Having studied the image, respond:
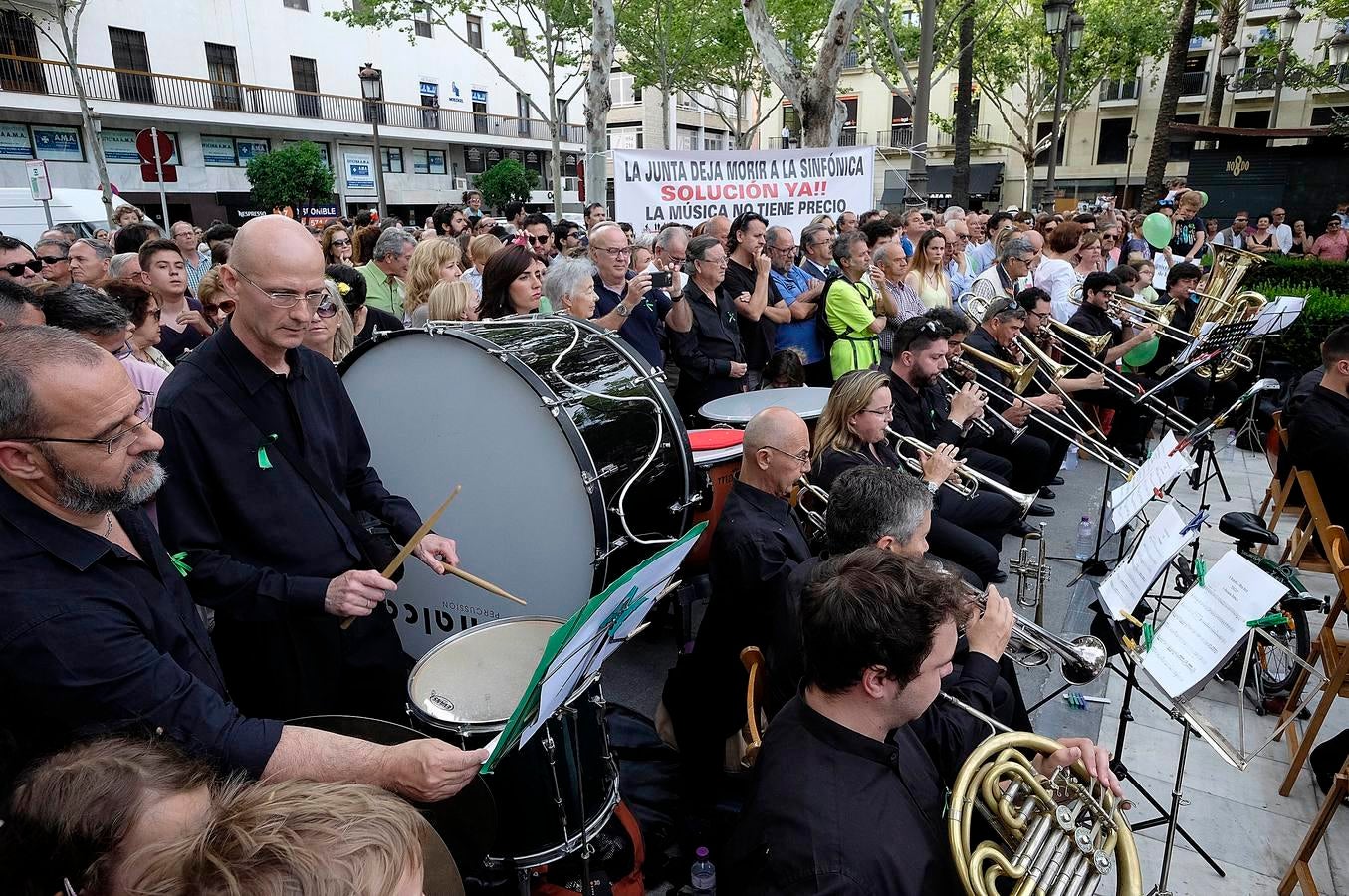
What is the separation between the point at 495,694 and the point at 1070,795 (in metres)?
1.62

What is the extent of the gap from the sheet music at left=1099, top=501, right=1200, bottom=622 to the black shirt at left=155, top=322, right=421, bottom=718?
2766 mm

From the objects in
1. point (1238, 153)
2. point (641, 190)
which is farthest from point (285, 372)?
point (1238, 153)

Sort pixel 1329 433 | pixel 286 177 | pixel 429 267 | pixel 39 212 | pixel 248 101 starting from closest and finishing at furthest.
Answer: pixel 1329 433 < pixel 429 267 < pixel 39 212 < pixel 286 177 < pixel 248 101

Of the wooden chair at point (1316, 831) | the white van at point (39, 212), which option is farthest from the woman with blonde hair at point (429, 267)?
the white van at point (39, 212)

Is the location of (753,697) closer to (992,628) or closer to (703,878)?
(703,878)

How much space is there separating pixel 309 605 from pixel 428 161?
126 feet

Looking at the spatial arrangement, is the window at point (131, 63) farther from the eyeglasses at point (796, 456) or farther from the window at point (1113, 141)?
the window at point (1113, 141)

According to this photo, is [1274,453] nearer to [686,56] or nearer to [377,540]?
[377,540]

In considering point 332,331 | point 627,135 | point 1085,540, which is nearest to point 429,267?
point 332,331

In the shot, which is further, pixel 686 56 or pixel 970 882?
pixel 686 56

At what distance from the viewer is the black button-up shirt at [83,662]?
1660mm

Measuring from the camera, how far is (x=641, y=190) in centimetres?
855

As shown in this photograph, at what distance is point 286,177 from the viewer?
79.8 ft

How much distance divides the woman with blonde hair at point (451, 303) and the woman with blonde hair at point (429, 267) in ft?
2.94
